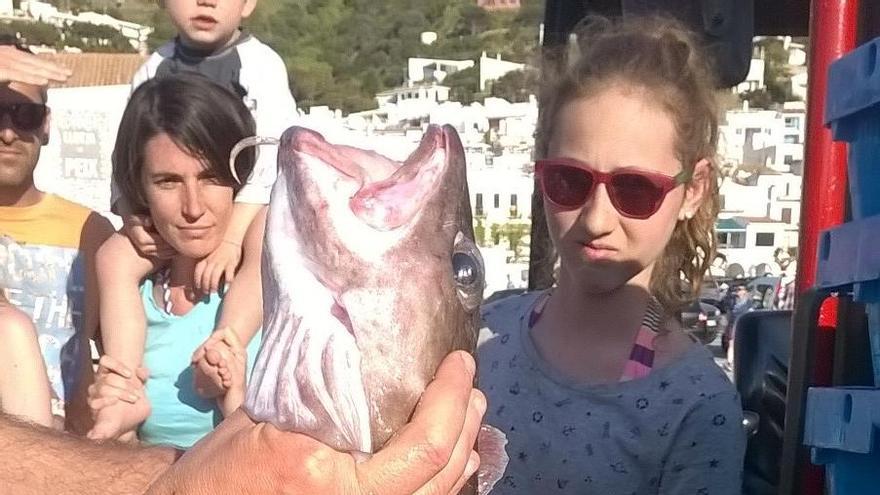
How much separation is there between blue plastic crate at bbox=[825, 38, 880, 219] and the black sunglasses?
2.39 meters

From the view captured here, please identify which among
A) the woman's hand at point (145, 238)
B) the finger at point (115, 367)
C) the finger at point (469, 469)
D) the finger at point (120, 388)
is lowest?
the finger at point (120, 388)

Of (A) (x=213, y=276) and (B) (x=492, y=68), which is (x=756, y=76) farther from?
(A) (x=213, y=276)

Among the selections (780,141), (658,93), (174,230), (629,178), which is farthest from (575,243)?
(780,141)

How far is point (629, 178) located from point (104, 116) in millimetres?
2363

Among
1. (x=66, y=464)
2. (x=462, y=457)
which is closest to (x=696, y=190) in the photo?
(x=462, y=457)

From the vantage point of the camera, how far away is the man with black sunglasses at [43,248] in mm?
3135

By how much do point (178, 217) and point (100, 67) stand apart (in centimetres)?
151

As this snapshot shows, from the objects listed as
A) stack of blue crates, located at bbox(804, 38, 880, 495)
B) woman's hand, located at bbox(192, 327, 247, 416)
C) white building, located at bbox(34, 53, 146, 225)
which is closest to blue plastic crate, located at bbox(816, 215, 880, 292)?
stack of blue crates, located at bbox(804, 38, 880, 495)

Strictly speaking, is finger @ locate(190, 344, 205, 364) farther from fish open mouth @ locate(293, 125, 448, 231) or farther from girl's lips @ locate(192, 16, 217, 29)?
fish open mouth @ locate(293, 125, 448, 231)

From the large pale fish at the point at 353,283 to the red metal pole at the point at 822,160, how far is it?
1083mm

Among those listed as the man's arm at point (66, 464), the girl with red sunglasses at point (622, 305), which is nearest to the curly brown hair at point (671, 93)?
the girl with red sunglasses at point (622, 305)

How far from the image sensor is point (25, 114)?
3236mm

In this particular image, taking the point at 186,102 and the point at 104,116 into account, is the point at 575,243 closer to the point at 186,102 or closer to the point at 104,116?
the point at 186,102

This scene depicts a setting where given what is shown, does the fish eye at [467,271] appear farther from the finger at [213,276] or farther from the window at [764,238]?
the window at [764,238]
